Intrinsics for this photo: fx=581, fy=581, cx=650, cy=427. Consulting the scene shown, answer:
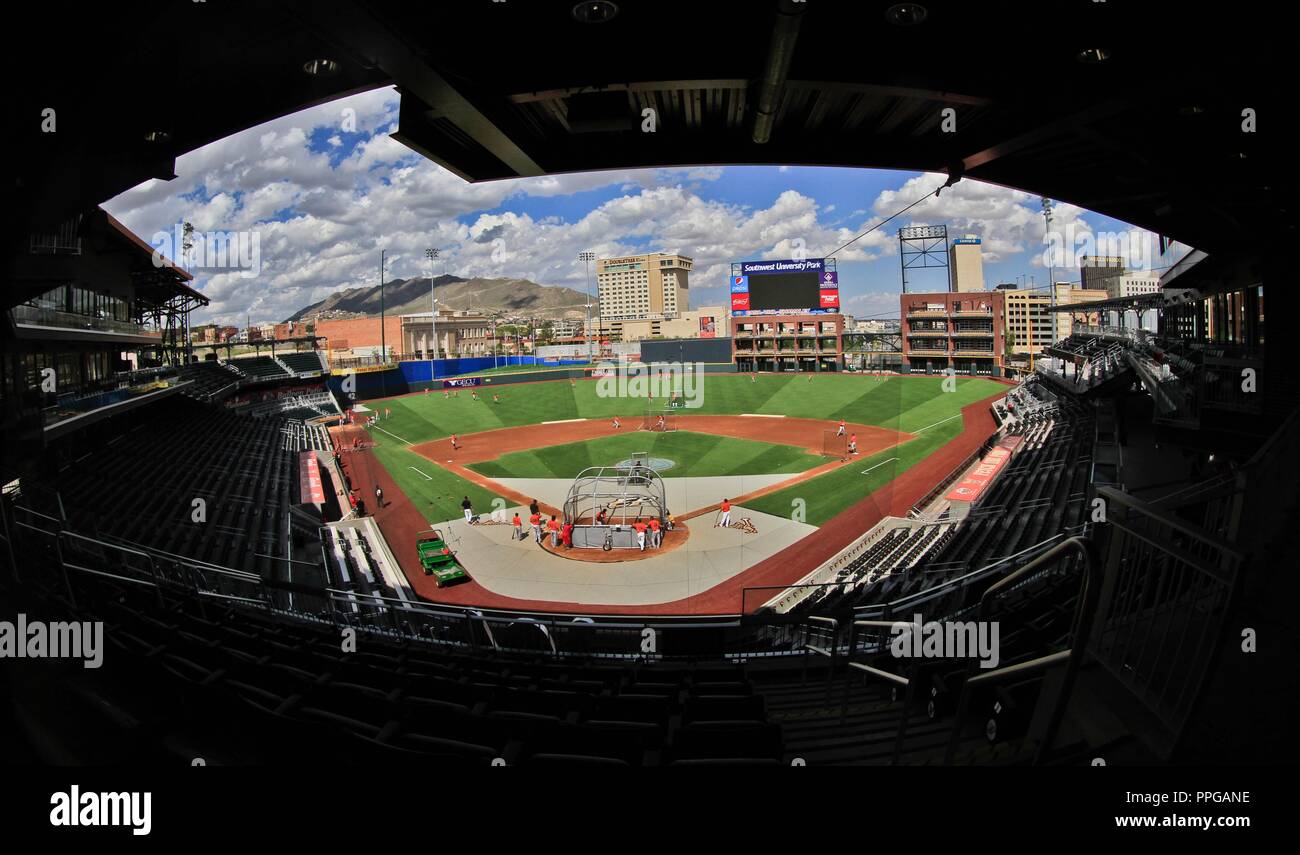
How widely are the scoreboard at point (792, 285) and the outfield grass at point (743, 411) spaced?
7.05m

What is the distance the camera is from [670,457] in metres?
28.5

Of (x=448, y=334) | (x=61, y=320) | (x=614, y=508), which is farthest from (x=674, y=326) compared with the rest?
(x=61, y=320)

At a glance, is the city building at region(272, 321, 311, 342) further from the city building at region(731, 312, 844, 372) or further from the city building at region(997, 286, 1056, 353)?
the city building at region(997, 286, 1056, 353)

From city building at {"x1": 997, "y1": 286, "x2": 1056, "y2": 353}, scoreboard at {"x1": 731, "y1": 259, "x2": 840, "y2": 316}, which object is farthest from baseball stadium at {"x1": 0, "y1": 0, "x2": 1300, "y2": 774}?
city building at {"x1": 997, "y1": 286, "x2": 1056, "y2": 353}

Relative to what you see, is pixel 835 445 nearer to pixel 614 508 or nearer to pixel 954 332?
pixel 614 508

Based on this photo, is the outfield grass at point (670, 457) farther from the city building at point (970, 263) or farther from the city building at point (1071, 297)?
the city building at point (970, 263)

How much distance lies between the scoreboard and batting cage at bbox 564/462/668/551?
3617cm

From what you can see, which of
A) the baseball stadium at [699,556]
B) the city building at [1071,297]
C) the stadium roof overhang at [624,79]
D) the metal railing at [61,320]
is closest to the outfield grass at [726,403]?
the metal railing at [61,320]

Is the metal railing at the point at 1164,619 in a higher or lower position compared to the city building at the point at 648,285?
lower

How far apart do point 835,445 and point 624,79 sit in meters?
30.0

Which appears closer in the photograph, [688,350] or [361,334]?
[688,350]

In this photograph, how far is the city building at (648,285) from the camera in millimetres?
90875

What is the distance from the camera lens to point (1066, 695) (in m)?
2.35

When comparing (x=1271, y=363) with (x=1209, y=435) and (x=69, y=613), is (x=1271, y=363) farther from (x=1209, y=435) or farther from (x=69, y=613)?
(x=69, y=613)
